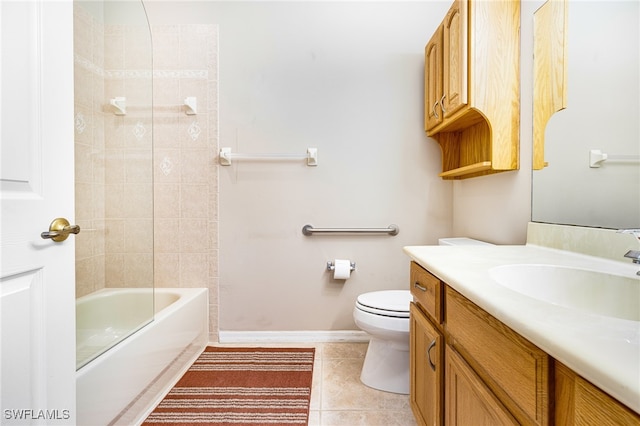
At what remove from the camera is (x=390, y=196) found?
2.11 meters

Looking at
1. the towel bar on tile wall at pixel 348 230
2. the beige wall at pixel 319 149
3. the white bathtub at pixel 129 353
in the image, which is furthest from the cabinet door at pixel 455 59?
the white bathtub at pixel 129 353

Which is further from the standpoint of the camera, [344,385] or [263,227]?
[263,227]

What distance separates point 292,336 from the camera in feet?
6.95

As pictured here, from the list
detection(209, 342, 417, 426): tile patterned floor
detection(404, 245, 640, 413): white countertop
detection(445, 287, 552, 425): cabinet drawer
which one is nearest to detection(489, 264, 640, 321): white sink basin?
detection(404, 245, 640, 413): white countertop

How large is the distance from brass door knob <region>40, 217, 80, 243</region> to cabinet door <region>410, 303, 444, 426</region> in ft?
3.76

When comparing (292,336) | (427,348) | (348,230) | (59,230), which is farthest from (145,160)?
(427,348)

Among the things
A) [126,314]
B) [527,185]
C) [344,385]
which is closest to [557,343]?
[527,185]

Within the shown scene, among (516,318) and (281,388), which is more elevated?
(516,318)

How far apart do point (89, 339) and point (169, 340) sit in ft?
1.40

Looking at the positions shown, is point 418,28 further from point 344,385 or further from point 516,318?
point 344,385

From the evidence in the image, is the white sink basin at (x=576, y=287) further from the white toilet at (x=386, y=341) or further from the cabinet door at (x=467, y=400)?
the white toilet at (x=386, y=341)

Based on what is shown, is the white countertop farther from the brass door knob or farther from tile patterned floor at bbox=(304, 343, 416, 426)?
the brass door knob

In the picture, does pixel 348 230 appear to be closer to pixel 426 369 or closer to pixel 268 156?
pixel 268 156

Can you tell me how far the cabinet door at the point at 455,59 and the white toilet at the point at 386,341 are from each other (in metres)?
1.06
